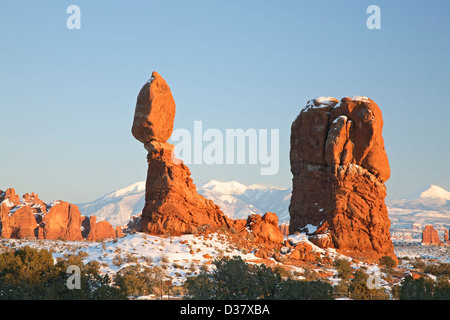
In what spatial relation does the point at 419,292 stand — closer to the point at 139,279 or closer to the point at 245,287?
the point at 245,287

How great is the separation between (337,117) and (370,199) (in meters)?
7.33

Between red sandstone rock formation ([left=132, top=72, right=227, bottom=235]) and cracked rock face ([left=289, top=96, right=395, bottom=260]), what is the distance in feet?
30.2

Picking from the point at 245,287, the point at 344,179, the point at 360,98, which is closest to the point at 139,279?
the point at 245,287

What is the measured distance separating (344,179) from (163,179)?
1527 centimetres

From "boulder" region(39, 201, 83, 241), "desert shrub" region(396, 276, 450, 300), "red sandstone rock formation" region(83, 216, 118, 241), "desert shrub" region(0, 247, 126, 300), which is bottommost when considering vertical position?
"red sandstone rock formation" region(83, 216, 118, 241)

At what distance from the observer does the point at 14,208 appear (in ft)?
296

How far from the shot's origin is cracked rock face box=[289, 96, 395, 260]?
45.1 metres

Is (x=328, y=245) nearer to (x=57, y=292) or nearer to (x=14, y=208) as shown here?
(x=57, y=292)

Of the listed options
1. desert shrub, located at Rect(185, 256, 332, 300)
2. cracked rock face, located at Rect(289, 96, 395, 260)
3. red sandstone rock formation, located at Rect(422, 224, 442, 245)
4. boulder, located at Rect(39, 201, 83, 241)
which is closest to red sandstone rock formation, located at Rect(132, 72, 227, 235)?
cracked rock face, located at Rect(289, 96, 395, 260)

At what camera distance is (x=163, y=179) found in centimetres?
4025

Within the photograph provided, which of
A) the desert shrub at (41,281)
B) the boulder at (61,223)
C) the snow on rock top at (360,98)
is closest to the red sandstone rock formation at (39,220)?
the boulder at (61,223)

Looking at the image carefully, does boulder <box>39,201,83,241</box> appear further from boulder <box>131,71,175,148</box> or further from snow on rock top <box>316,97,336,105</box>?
snow on rock top <box>316,97,336,105</box>

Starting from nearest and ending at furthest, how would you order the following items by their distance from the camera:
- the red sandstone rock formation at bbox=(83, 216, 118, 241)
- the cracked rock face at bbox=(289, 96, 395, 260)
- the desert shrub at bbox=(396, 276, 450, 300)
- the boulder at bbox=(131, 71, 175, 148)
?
the desert shrub at bbox=(396, 276, 450, 300)
the boulder at bbox=(131, 71, 175, 148)
the cracked rock face at bbox=(289, 96, 395, 260)
the red sandstone rock formation at bbox=(83, 216, 118, 241)
